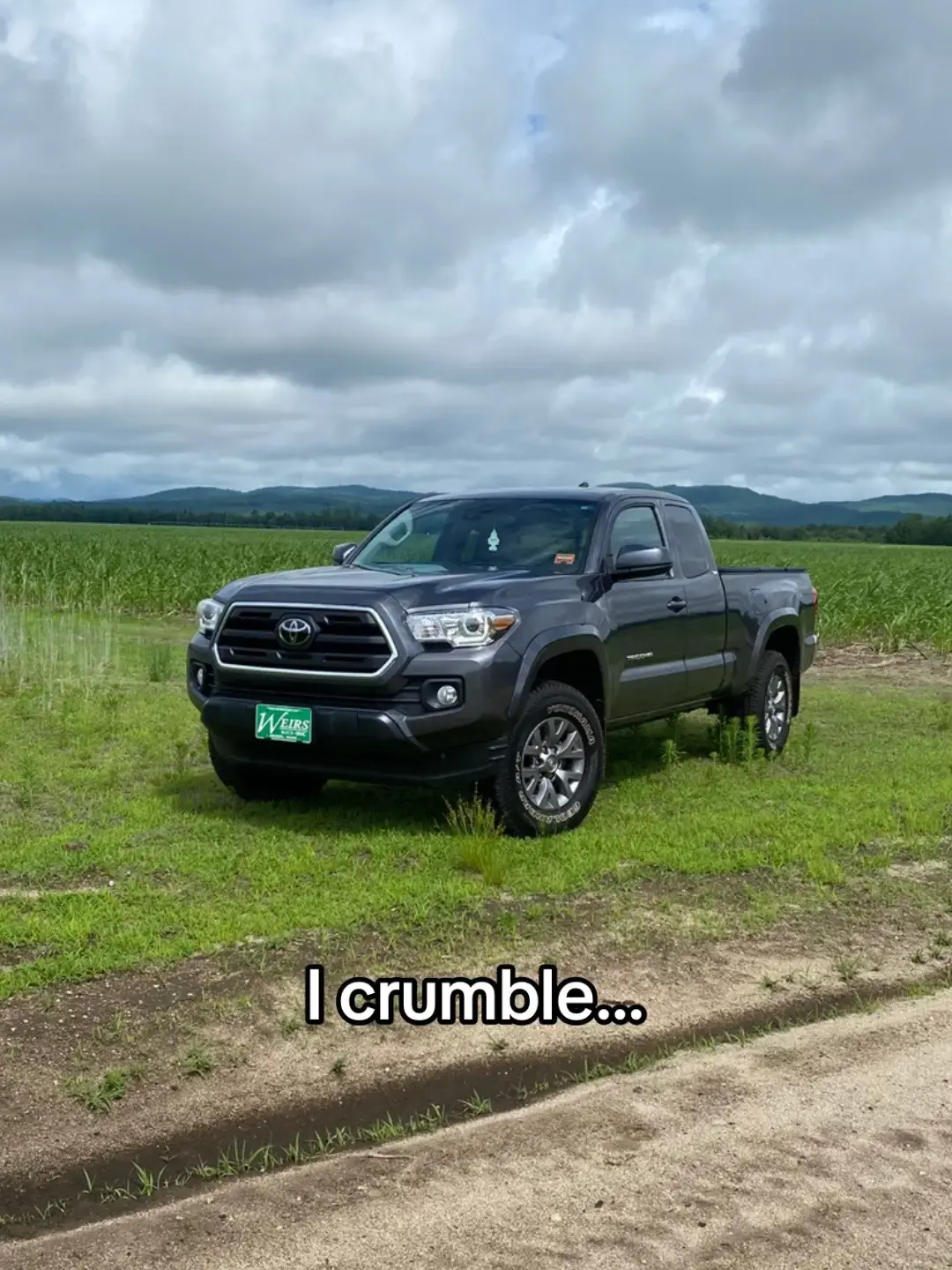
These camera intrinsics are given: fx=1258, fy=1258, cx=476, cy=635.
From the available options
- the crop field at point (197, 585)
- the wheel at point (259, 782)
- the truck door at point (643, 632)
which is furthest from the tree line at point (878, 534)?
the wheel at point (259, 782)

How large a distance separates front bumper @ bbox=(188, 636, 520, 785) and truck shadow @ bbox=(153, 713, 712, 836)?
327mm

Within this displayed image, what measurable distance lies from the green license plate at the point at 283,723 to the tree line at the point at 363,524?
201 feet

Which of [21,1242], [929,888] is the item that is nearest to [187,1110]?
[21,1242]

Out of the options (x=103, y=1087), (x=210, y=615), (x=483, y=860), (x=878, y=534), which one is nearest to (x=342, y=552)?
(x=210, y=615)

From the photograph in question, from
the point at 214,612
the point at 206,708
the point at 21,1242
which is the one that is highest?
the point at 214,612

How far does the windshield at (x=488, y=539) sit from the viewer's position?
7.77 meters

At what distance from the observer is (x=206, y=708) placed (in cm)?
714

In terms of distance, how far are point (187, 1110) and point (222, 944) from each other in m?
1.31

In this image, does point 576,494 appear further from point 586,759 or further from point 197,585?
point 197,585

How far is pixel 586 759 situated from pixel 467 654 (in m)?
1.08

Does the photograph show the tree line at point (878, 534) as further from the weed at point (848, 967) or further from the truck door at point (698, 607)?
the weed at point (848, 967)

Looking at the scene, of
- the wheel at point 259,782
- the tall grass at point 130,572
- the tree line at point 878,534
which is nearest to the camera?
the wheel at point 259,782

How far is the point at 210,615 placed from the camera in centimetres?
741

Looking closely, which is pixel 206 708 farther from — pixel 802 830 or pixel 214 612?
pixel 802 830
